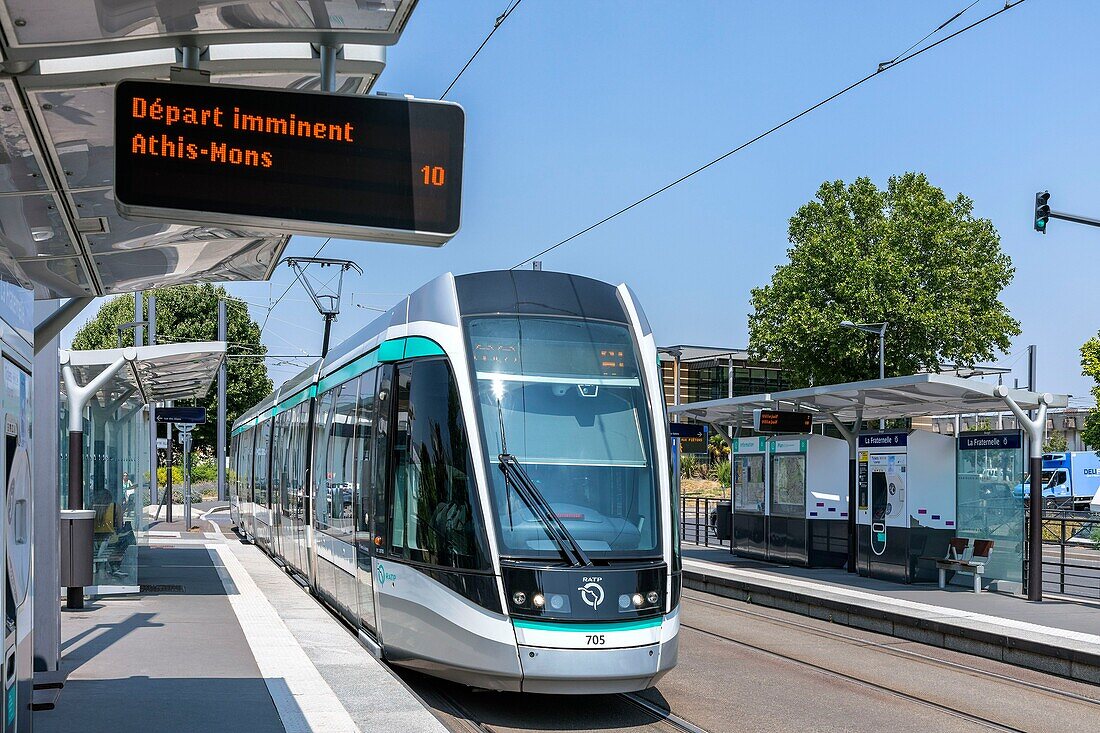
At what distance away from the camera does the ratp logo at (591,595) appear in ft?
27.2

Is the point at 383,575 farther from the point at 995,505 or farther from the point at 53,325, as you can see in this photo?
the point at 995,505

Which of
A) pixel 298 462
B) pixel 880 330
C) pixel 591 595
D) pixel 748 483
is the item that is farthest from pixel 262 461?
pixel 880 330

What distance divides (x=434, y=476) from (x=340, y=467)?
3.55 meters

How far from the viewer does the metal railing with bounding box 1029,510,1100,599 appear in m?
18.4

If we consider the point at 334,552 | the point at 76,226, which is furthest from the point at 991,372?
the point at 76,226

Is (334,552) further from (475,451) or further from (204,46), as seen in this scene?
(204,46)

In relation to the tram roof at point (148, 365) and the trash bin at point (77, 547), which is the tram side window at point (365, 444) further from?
the trash bin at point (77, 547)

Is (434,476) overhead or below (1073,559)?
overhead

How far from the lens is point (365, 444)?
11.0 meters

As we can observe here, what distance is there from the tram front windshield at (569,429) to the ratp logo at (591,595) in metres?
0.28

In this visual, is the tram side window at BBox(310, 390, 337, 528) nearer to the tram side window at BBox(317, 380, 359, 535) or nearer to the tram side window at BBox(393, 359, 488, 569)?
the tram side window at BBox(317, 380, 359, 535)

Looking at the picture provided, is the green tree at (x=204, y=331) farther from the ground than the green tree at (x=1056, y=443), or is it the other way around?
the green tree at (x=204, y=331)

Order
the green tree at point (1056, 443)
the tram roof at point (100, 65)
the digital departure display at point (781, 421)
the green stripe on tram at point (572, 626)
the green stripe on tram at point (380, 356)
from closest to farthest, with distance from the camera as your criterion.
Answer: the tram roof at point (100, 65), the green stripe on tram at point (572, 626), the green stripe on tram at point (380, 356), the digital departure display at point (781, 421), the green tree at point (1056, 443)

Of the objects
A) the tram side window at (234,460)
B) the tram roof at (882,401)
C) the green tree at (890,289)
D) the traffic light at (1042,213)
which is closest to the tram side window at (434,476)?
the tram roof at (882,401)
